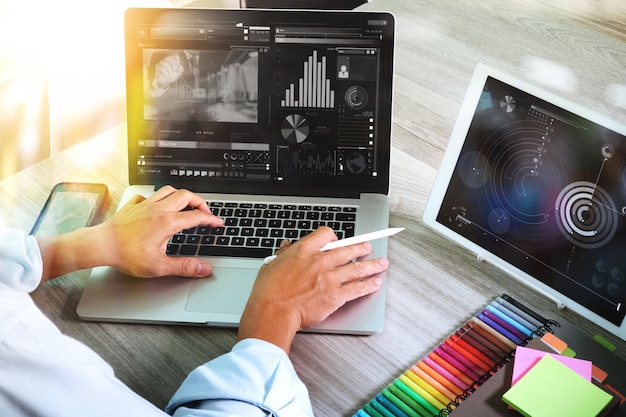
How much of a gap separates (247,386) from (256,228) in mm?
342

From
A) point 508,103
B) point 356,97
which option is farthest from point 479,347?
point 356,97

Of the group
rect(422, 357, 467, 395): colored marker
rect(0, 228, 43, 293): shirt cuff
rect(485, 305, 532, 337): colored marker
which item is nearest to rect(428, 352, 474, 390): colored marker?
rect(422, 357, 467, 395): colored marker

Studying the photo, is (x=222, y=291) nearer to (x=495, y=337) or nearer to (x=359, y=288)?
Result: (x=359, y=288)

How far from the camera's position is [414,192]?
1218 mm

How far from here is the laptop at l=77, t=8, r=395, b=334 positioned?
116 cm

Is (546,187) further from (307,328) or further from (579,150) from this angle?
(307,328)

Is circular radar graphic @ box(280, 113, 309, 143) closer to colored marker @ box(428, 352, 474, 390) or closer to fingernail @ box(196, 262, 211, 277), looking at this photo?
fingernail @ box(196, 262, 211, 277)

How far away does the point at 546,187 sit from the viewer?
3.27ft

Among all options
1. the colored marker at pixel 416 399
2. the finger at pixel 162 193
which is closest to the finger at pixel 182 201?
the finger at pixel 162 193

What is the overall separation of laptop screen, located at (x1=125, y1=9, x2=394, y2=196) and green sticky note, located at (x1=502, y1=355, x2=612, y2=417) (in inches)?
16.8

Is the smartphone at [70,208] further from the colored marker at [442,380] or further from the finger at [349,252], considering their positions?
the colored marker at [442,380]

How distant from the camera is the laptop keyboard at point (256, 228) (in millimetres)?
1104

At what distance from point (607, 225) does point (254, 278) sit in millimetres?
484

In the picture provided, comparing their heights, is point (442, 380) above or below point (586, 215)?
below
